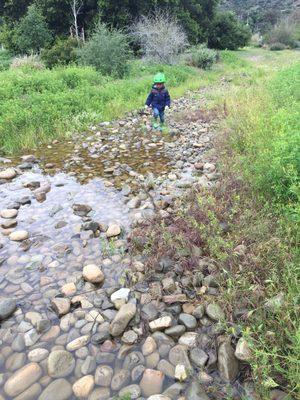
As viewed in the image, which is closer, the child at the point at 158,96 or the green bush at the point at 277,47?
the child at the point at 158,96

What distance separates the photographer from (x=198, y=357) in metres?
2.73

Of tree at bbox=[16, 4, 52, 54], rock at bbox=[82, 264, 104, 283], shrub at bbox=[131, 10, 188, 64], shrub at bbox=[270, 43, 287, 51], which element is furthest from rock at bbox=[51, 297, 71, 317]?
shrub at bbox=[270, 43, 287, 51]

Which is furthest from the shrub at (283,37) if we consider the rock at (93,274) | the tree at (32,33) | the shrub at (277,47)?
the rock at (93,274)

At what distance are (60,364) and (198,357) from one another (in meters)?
1.13

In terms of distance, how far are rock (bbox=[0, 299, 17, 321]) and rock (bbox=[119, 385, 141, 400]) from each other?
1.38 meters

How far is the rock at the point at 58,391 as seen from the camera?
2523 millimetres

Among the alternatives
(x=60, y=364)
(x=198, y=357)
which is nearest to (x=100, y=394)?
(x=60, y=364)

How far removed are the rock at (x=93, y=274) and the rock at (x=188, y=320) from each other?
1.03 m

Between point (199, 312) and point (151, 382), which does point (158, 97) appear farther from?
point (151, 382)

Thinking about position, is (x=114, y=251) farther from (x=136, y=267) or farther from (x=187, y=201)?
(x=187, y=201)

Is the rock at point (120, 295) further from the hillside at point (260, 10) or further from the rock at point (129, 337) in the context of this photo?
the hillside at point (260, 10)

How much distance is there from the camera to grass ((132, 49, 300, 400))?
8.30ft

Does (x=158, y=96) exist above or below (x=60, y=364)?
above

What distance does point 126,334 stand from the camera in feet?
9.79
